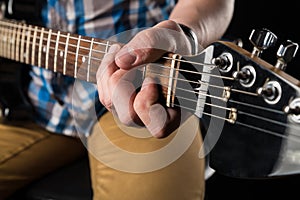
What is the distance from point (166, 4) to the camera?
35.1 inches

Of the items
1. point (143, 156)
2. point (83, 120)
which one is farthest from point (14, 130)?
point (143, 156)

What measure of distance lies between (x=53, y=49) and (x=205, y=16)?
25 centimetres

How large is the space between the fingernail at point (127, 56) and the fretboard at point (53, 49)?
0.06m

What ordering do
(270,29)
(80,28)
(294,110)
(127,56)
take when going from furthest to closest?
(270,29), (80,28), (127,56), (294,110)

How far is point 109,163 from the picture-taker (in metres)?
0.80

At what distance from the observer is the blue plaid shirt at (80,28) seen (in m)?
0.87

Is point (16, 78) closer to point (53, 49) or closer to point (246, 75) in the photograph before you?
point (53, 49)

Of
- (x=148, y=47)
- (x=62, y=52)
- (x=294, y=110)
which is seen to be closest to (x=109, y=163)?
(x=62, y=52)

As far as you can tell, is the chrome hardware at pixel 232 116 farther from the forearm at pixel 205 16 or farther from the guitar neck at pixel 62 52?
the forearm at pixel 205 16

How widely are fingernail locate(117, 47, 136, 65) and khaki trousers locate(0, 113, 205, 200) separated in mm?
231

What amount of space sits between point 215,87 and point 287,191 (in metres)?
0.62

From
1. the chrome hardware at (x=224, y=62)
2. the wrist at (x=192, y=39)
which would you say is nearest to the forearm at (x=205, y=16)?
the wrist at (x=192, y=39)

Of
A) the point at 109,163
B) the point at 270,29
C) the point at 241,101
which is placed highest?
the point at 241,101

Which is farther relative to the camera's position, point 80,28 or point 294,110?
point 80,28
